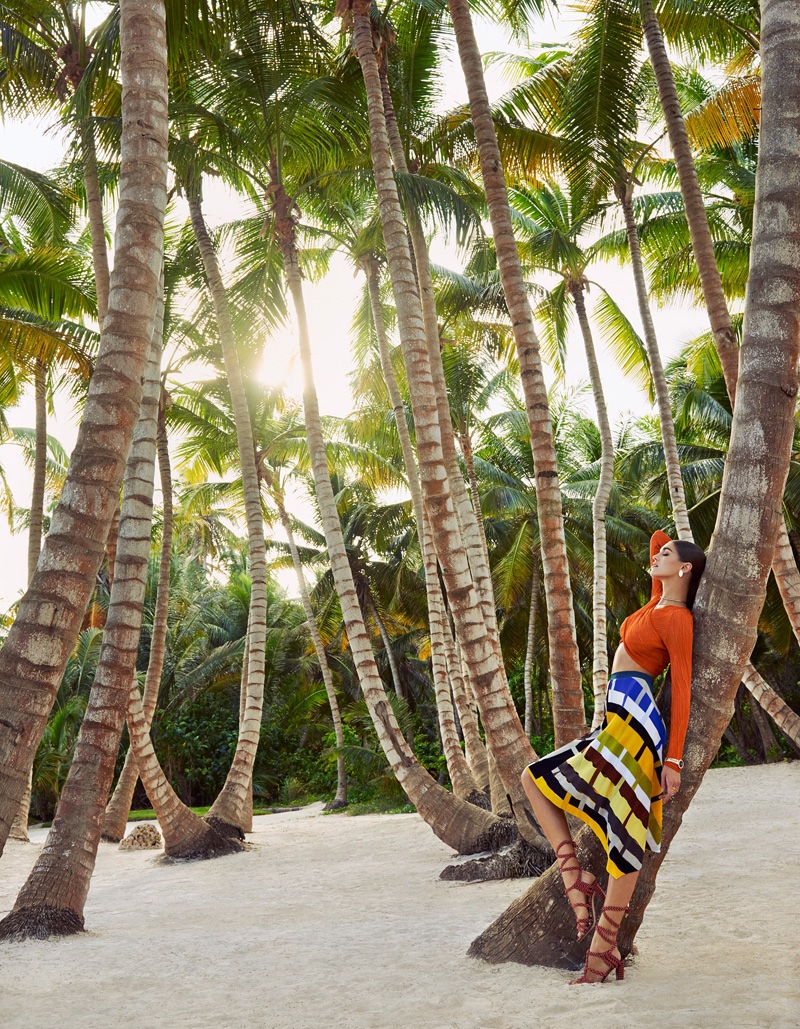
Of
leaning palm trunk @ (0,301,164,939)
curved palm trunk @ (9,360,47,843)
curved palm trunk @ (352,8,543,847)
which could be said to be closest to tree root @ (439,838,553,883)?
curved palm trunk @ (352,8,543,847)

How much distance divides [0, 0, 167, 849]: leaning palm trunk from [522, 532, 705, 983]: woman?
2096 mm

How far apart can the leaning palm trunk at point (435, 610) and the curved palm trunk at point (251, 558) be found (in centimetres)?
225

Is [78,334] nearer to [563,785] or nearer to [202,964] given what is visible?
[202,964]

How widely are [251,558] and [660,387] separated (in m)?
6.55

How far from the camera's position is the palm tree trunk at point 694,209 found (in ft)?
27.7

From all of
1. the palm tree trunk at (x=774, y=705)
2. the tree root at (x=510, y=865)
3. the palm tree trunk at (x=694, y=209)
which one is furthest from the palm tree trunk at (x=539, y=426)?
the palm tree trunk at (x=774, y=705)

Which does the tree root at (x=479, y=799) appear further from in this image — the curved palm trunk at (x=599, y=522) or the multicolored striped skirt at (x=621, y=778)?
the multicolored striped skirt at (x=621, y=778)

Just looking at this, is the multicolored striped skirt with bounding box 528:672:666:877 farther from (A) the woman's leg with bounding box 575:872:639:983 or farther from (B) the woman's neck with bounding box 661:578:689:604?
(B) the woman's neck with bounding box 661:578:689:604

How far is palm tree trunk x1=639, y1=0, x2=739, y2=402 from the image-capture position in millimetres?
8430

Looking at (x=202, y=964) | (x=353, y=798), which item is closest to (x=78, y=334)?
(x=202, y=964)

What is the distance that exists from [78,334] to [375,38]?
236 inches

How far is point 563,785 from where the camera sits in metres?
3.87

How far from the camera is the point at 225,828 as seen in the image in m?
11.9

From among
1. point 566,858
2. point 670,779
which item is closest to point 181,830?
point 566,858
